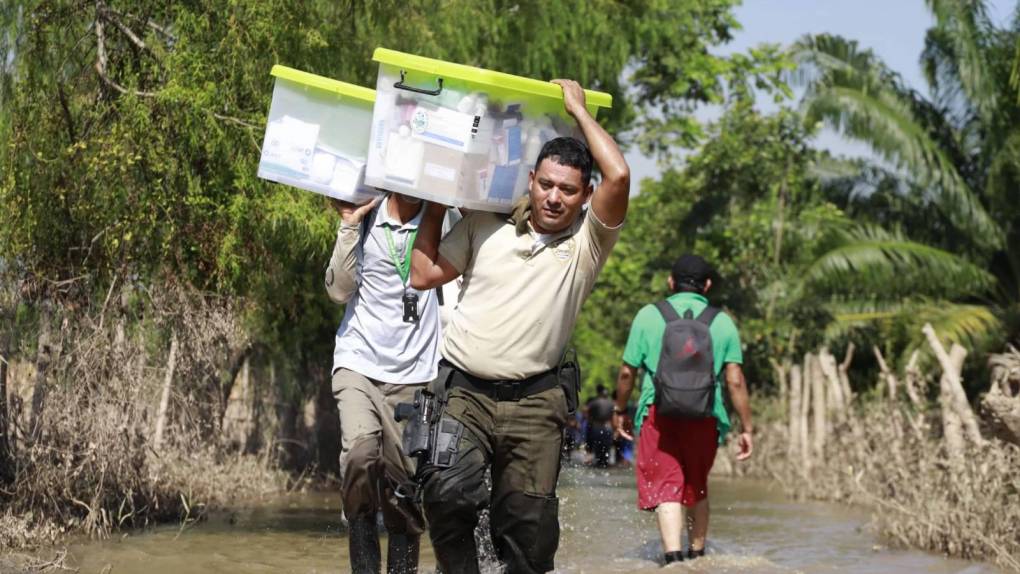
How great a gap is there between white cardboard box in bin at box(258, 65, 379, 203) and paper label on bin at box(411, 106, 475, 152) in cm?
88

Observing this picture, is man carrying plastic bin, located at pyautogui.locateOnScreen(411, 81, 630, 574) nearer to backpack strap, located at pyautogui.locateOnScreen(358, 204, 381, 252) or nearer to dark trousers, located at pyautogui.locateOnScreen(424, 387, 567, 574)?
dark trousers, located at pyautogui.locateOnScreen(424, 387, 567, 574)

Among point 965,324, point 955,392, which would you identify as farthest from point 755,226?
point 955,392

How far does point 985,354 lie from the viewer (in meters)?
20.1

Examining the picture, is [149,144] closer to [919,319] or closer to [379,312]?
[379,312]

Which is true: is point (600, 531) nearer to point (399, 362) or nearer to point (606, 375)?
point (399, 362)

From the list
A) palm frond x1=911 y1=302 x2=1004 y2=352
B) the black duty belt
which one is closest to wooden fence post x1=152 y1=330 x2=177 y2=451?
the black duty belt

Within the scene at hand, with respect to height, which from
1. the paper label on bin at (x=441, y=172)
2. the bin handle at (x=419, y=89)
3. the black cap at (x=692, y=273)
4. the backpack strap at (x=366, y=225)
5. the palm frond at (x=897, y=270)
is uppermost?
the palm frond at (x=897, y=270)

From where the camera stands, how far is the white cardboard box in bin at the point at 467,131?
546 centimetres

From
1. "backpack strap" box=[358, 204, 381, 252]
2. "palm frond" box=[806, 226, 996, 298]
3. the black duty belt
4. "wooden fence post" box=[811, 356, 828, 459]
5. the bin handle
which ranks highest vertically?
Result: "palm frond" box=[806, 226, 996, 298]

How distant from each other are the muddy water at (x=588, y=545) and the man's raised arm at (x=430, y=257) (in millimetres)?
3048

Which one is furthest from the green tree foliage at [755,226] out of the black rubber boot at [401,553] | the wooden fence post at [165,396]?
the black rubber boot at [401,553]

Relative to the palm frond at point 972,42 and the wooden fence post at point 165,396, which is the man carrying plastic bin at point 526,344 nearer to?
the wooden fence post at point 165,396

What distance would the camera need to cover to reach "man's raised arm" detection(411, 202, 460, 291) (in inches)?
216

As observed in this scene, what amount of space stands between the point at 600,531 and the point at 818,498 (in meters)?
4.69
